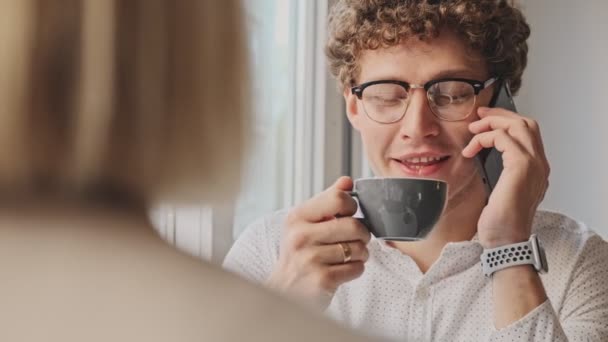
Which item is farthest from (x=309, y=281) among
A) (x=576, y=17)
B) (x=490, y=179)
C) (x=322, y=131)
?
(x=576, y=17)

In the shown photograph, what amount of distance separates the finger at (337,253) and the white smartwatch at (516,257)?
149 mm

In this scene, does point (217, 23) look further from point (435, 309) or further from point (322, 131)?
point (322, 131)

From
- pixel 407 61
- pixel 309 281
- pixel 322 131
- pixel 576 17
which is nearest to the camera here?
pixel 309 281

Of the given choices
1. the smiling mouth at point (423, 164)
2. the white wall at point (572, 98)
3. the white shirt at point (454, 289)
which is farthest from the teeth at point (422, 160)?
the white wall at point (572, 98)

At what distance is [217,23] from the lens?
11.7 inches

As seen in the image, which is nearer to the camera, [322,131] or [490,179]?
[490,179]

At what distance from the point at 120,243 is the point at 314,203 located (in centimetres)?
55

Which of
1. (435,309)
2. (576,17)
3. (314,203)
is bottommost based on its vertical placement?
(435,309)

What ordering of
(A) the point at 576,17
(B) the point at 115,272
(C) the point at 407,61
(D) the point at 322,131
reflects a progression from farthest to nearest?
(A) the point at 576,17, (D) the point at 322,131, (C) the point at 407,61, (B) the point at 115,272

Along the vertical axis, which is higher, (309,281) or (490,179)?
(490,179)

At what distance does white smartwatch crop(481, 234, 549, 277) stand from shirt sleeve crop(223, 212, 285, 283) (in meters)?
0.26

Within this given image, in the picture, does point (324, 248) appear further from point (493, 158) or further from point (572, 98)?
point (572, 98)

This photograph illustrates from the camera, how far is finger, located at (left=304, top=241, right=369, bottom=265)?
32.2 inches

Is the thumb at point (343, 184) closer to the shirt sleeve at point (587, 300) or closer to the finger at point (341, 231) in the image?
the finger at point (341, 231)
